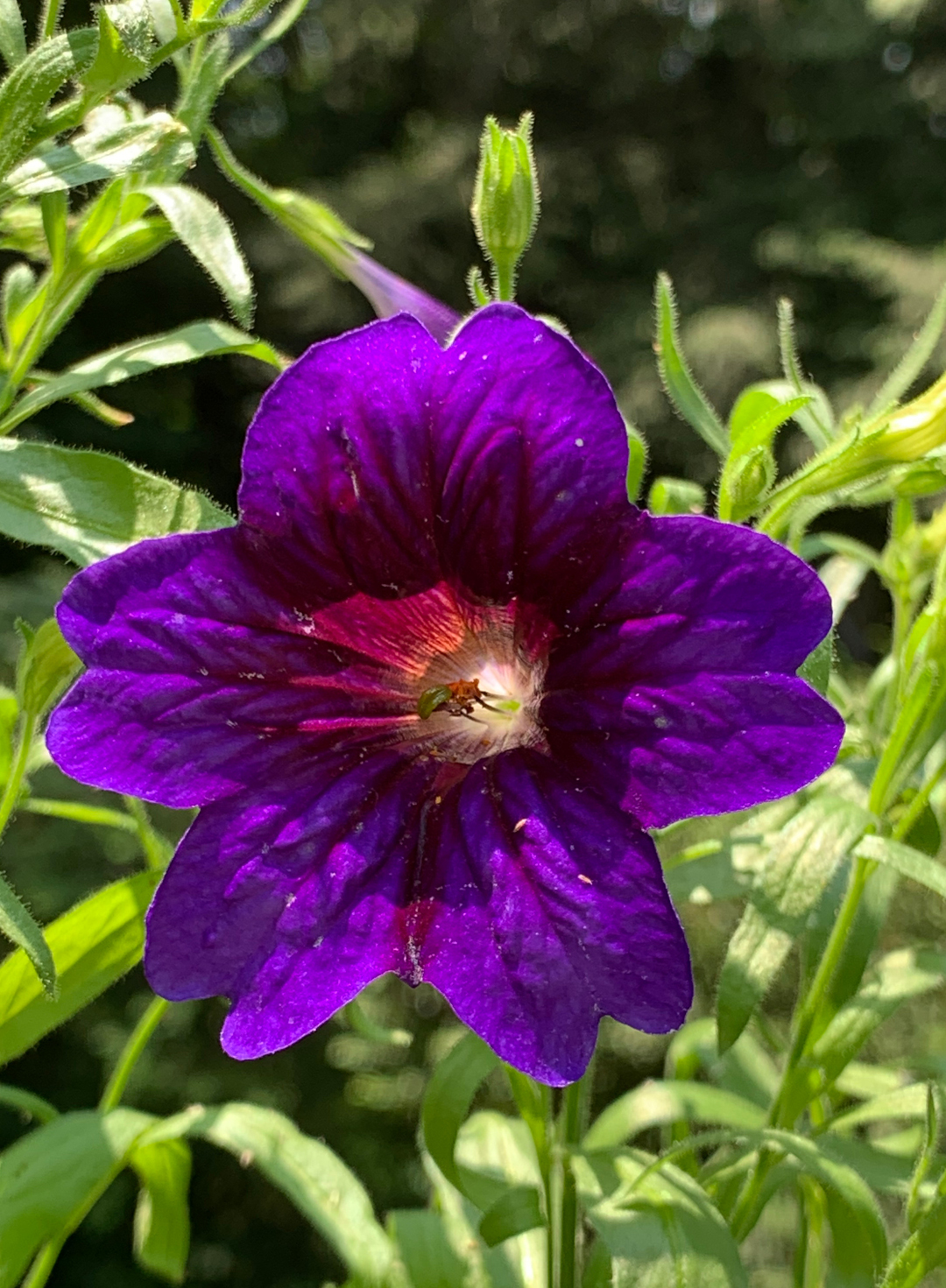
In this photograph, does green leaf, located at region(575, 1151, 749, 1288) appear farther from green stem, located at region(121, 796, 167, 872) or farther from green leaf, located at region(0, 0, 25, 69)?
green leaf, located at region(0, 0, 25, 69)

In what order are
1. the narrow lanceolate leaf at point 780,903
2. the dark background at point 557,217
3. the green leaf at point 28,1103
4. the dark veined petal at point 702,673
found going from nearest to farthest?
the dark veined petal at point 702,673 → the narrow lanceolate leaf at point 780,903 → the green leaf at point 28,1103 → the dark background at point 557,217

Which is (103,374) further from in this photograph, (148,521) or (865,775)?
(865,775)

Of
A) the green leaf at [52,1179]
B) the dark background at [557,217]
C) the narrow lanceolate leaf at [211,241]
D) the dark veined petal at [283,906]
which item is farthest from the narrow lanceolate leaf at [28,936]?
the dark background at [557,217]

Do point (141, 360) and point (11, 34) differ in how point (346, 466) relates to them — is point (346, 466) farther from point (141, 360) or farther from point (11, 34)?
point (11, 34)

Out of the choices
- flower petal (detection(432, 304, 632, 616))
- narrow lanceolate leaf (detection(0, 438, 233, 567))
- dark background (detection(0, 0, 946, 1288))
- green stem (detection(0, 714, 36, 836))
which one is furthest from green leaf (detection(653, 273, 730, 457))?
dark background (detection(0, 0, 946, 1288))

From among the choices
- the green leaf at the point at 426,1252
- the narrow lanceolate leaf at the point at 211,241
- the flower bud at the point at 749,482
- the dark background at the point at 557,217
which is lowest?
the dark background at the point at 557,217

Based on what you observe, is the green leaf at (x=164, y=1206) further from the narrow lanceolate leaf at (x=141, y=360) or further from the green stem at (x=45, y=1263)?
the narrow lanceolate leaf at (x=141, y=360)

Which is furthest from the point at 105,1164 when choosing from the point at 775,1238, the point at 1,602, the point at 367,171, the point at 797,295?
the point at 367,171
